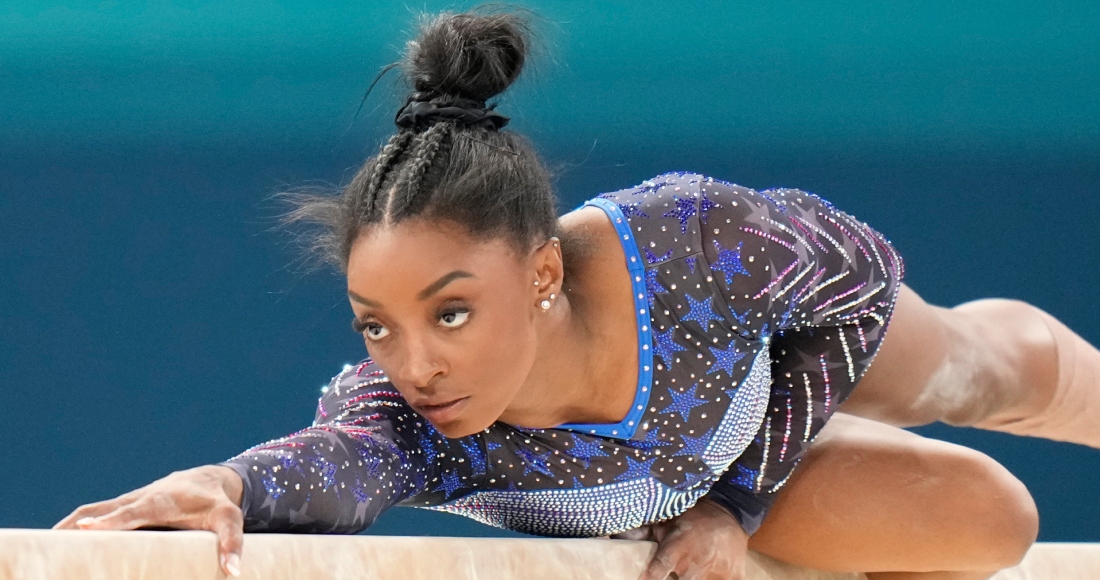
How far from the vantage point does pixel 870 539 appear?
51.9 inches

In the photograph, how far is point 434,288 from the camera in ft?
3.31

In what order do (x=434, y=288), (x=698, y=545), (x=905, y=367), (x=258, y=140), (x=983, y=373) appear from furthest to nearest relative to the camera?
(x=258, y=140) → (x=983, y=373) → (x=905, y=367) → (x=698, y=545) → (x=434, y=288)

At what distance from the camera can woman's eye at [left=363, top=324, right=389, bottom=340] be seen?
104 centimetres

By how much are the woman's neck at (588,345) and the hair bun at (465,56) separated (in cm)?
17

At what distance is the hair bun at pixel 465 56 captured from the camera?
1.15 metres

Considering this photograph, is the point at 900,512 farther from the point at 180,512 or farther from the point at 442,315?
the point at 180,512

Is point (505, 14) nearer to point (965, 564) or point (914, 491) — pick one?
point (914, 491)

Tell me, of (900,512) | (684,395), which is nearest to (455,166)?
(684,395)

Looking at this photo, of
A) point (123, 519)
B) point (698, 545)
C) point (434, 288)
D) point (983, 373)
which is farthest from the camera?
point (983, 373)

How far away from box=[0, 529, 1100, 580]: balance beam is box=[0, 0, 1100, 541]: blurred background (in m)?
0.97

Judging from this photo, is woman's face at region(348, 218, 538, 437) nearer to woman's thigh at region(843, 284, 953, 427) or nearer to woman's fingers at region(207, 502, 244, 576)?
woman's fingers at region(207, 502, 244, 576)

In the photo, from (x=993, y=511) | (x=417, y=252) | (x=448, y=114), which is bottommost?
(x=993, y=511)

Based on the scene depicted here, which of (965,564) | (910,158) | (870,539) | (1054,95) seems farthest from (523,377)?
(1054,95)

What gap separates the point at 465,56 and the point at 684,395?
42 cm
